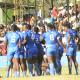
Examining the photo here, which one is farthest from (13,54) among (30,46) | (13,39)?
(30,46)

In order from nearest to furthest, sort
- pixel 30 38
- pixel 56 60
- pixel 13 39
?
pixel 13 39 → pixel 30 38 → pixel 56 60

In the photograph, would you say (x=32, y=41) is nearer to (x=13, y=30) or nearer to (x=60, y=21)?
(x=13, y=30)

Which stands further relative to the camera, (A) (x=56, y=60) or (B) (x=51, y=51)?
(A) (x=56, y=60)

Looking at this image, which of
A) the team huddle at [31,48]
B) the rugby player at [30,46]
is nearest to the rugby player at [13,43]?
the team huddle at [31,48]

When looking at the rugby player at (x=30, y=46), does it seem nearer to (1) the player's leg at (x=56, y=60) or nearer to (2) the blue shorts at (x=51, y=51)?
(2) the blue shorts at (x=51, y=51)

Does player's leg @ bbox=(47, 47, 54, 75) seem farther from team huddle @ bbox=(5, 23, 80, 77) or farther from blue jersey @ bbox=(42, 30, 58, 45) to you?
blue jersey @ bbox=(42, 30, 58, 45)

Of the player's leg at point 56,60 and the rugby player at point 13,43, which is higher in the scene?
the rugby player at point 13,43

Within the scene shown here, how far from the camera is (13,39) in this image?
8.29 meters

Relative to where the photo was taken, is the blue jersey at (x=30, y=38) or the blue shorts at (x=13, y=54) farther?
the blue jersey at (x=30, y=38)

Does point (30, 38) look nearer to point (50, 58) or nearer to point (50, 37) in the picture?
point (50, 37)

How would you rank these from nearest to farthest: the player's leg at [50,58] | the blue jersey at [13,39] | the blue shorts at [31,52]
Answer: the blue jersey at [13,39], the player's leg at [50,58], the blue shorts at [31,52]

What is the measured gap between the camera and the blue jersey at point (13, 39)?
8.29 m

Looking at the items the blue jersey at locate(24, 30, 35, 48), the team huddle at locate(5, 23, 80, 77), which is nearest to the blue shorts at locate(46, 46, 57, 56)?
the team huddle at locate(5, 23, 80, 77)

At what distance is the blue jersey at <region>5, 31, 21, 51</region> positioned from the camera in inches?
326
